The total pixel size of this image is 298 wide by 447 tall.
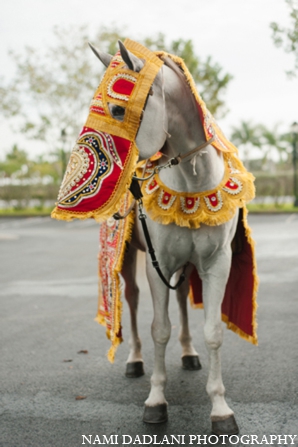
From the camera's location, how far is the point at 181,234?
315 centimetres

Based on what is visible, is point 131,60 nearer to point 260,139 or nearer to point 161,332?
point 161,332

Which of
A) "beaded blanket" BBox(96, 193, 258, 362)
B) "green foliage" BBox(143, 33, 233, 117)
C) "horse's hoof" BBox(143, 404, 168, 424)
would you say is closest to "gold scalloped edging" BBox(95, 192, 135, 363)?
"beaded blanket" BBox(96, 193, 258, 362)

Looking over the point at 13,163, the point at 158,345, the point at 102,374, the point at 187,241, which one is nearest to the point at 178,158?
the point at 187,241

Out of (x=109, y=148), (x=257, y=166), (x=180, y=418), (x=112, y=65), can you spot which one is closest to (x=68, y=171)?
(x=109, y=148)

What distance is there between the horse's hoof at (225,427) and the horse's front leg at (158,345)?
0.35 m

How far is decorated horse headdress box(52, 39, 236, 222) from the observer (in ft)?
8.76

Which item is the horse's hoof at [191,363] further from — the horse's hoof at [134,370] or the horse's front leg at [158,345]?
the horse's front leg at [158,345]

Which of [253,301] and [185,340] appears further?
[185,340]

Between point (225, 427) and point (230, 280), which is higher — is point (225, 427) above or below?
below

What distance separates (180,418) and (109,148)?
1.80m

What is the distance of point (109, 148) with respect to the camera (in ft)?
9.01

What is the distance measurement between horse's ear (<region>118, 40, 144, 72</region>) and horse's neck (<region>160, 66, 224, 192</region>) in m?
0.27

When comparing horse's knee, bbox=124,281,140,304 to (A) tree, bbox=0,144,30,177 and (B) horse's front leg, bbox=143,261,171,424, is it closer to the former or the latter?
(B) horse's front leg, bbox=143,261,171,424

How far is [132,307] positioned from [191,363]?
2.22 feet
